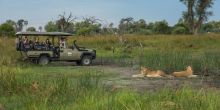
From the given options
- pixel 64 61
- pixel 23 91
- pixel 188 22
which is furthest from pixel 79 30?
pixel 23 91

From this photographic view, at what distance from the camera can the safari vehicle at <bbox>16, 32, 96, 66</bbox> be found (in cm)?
2721

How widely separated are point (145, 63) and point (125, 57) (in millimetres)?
11514

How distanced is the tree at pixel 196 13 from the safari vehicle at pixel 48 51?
48530 millimetres

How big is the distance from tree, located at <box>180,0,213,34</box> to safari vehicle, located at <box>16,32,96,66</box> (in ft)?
159

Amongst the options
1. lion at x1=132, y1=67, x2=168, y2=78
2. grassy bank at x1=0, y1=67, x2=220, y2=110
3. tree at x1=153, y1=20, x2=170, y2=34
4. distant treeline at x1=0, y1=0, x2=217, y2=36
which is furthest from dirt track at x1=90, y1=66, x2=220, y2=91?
tree at x1=153, y1=20, x2=170, y2=34

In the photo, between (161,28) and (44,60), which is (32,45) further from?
(161,28)

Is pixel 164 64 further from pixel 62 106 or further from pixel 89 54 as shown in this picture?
pixel 62 106

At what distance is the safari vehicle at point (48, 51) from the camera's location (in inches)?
1071

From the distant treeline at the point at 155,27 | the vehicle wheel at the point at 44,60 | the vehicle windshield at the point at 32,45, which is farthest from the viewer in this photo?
the distant treeline at the point at 155,27

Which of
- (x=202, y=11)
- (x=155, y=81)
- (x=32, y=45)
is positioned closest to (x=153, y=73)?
(x=155, y=81)

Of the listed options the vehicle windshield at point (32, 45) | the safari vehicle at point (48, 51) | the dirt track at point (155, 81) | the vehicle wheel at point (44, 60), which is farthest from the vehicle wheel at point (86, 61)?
the dirt track at point (155, 81)

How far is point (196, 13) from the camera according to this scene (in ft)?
253

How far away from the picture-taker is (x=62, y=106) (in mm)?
10227

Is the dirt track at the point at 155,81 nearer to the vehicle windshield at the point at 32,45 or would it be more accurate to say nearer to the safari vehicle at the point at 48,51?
the safari vehicle at the point at 48,51
